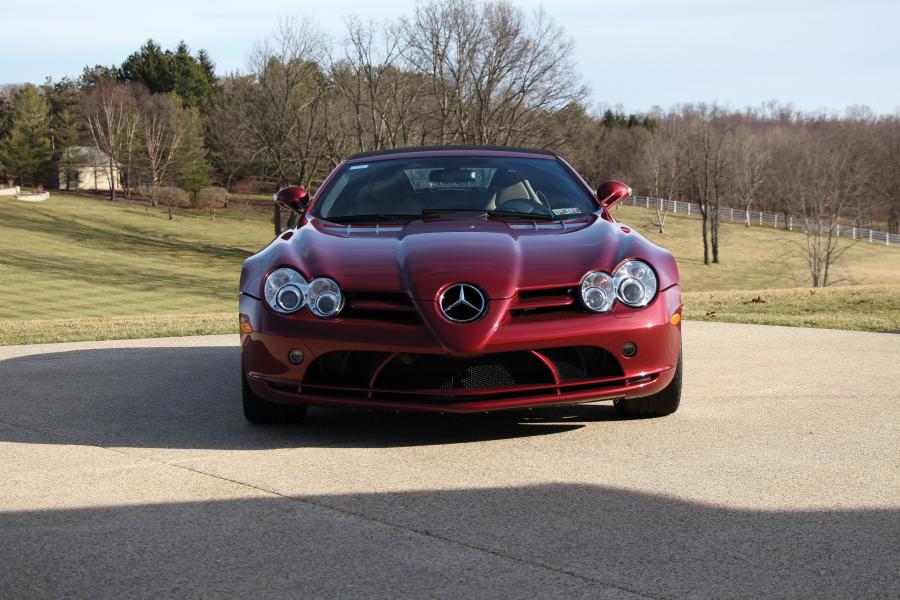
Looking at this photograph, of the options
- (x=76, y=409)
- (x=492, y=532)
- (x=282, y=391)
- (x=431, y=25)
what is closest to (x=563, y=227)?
(x=282, y=391)

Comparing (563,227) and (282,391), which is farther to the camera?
(563,227)

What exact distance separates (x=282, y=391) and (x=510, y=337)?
123 centimetres

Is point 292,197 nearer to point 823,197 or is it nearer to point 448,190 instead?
point 448,190

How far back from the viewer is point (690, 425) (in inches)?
226

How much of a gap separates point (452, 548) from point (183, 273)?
51759 millimetres

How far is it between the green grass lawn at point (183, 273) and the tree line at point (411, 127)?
11.1 ft

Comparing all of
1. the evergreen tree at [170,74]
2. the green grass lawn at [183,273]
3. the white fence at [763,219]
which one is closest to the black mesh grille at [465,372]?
the green grass lawn at [183,273]

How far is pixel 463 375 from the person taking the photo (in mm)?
5172

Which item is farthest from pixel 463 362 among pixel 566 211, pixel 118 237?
pixel 118 237

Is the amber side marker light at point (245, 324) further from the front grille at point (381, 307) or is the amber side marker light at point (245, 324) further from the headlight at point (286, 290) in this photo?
the front grille at point (381, 307)

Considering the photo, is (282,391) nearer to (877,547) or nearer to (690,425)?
(690,425)

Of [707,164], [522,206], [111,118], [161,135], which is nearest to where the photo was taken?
[522,206]

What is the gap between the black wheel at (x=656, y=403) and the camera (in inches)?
229

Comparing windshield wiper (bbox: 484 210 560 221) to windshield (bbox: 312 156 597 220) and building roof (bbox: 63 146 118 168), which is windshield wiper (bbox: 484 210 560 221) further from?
building roof (bbox: 63 146 118 168)
